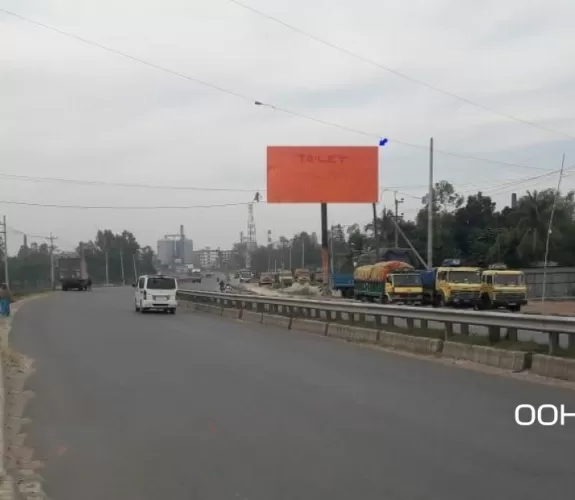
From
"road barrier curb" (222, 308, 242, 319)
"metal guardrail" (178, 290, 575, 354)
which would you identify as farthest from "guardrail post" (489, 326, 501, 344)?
"road barrier curb" (222, 308, 242, 319)

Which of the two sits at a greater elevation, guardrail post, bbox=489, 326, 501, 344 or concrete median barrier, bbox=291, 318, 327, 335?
guardrail post, bbox=489, 326, 501, 344

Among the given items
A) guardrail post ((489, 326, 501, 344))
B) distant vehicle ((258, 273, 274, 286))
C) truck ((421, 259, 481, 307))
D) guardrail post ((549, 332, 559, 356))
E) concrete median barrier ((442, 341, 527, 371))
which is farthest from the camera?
distant vehicle ((258, 273, 274, 286))

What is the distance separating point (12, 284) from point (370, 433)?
316ft

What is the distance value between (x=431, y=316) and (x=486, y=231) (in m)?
64.9

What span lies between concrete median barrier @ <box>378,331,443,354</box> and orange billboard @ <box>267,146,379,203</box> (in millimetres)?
20884

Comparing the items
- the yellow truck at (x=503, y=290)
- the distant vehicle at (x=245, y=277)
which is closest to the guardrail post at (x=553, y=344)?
the yellow truck at (x=503, y=290)

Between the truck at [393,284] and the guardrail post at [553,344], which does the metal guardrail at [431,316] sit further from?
the truck at [393,284]

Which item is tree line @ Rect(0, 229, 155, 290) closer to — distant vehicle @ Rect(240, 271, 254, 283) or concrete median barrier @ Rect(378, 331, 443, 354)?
distant vehicle @ Rect(240, 271, 254, 283)

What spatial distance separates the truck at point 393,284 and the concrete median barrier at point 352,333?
17891 mm

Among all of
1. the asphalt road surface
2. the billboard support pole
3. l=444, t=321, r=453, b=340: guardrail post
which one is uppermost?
the billboard support pole

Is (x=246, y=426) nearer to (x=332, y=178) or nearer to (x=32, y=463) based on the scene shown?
(x=32, y=463)

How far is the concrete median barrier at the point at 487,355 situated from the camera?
13422 millimetres

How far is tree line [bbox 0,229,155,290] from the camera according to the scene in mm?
128312

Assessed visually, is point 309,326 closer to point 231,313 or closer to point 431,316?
point 431,316
